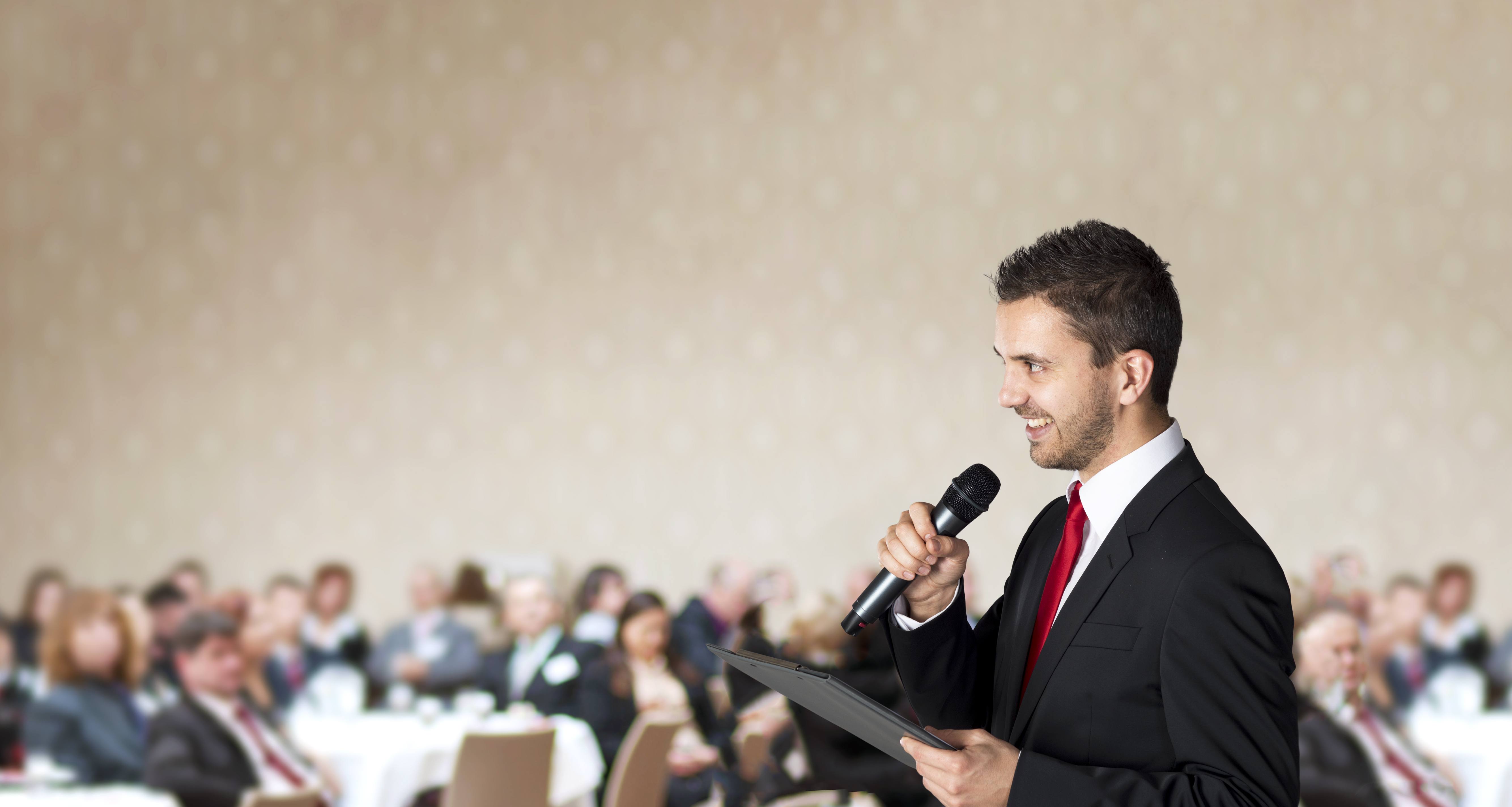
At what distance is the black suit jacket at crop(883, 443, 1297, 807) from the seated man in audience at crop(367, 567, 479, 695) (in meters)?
5.90

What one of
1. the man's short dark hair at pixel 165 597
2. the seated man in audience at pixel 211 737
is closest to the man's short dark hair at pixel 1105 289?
the seated man in audience at pixel 211 737

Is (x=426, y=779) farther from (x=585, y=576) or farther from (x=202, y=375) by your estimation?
(x=202, y=375)

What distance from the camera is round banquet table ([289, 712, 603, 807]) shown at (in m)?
4.16

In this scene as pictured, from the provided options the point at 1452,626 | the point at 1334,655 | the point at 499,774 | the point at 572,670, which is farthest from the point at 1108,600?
the point at 1452,626

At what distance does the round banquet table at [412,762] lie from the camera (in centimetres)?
416

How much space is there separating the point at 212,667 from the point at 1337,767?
11.6 ft

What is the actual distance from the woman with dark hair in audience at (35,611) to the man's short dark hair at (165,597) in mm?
439

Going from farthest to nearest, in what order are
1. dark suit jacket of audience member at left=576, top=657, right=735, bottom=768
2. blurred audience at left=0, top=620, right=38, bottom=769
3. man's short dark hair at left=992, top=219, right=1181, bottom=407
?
1. blurred audience at left=0, top=620, right=38, bottom=769
2. dark suit jacket of audience member at left=576, top=657, right=735, bottom=768
3. man's short dark hair at left=992, top=219, right=1181, bottom=407

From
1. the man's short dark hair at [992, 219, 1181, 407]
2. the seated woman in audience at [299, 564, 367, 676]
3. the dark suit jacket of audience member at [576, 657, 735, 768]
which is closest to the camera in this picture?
the man's short dark hair at [992, 219, 1181, 407]

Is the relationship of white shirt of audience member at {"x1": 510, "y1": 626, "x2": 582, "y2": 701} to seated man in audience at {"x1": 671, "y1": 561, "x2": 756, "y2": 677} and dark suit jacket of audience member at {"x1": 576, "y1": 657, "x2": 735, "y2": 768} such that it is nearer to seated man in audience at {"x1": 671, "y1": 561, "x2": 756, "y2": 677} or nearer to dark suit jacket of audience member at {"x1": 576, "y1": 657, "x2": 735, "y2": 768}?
seated man in audience at {"x1": 671, "y1": 561, "x2": 756, "y2": 677}

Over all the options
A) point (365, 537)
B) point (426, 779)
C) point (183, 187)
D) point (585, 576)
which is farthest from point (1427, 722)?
point (183, 187)

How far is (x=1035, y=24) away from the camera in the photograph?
23.5ft

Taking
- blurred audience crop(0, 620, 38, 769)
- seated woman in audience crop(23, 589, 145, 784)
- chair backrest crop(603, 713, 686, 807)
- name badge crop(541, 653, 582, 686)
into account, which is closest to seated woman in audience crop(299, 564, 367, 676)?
blurred audience crop(0, 620, 38, 769)

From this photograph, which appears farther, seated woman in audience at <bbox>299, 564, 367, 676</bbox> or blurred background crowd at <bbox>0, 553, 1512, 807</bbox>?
seated woman in audience at <bbox>299, 564, 367, 676</bbox>
